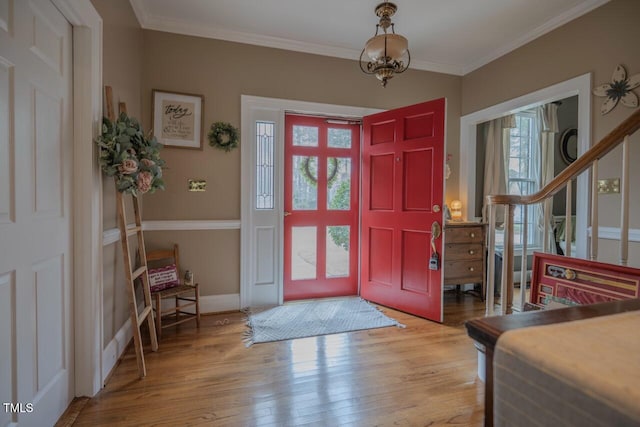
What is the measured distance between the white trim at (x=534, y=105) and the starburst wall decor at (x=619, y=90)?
108mm

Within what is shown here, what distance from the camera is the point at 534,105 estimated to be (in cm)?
304

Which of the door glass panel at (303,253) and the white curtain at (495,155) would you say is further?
the white curtain at (495,155)

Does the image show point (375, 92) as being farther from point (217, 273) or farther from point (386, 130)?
point (217, 273)

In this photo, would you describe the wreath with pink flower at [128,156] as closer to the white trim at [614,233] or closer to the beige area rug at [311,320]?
the beige area rug at [311,320]

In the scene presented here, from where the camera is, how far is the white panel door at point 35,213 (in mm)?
1254

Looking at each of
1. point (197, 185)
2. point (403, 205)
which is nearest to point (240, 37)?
point (197, 185)

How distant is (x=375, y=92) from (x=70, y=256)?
10.4ft

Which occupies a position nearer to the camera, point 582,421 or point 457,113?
point 582,421

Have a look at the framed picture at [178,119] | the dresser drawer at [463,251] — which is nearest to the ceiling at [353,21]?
the framed picture at [178,119]

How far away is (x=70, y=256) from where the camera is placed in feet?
5.65

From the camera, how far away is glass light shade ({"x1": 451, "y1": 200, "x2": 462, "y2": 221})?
3684 millimetres

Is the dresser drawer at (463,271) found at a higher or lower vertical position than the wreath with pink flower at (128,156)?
lower

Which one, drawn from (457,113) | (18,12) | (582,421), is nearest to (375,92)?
(457,113)

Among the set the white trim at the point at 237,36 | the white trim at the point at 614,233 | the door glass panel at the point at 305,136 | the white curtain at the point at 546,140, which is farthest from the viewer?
the white curtain at the point at 546,140
